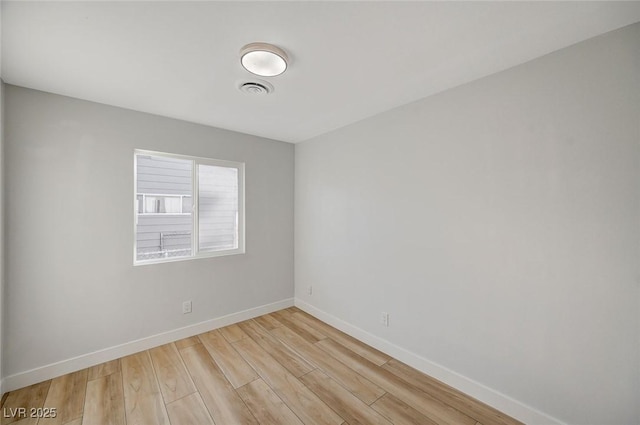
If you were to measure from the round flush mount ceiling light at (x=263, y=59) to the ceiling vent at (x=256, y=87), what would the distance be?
20cm

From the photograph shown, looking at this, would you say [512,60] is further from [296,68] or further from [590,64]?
[296,68]

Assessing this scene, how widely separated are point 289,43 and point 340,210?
1.93m

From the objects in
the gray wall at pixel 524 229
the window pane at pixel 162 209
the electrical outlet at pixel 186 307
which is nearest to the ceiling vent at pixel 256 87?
the gray wall at pixel 524 229

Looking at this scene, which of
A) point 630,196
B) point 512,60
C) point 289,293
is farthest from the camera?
point 289,293

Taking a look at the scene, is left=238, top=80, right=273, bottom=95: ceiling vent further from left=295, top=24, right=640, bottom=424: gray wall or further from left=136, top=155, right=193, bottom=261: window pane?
left=136, top=155, right=193, bottom=261: window pane

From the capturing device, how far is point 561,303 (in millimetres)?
1610

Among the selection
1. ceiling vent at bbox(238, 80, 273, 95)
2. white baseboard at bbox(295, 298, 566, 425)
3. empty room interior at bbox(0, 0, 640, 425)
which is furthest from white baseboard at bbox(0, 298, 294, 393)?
ceiling vent at bbox(238, 80, 273, 95)

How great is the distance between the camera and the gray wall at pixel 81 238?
2.07m

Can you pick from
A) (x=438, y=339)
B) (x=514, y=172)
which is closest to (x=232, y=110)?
(x=514, y=172)

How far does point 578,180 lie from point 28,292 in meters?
4.16

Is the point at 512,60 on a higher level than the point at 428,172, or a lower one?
higher

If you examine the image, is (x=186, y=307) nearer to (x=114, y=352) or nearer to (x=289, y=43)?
(x=114, y=352)

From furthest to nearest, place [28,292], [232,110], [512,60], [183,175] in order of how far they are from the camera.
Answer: [183,175]
[232,110]
[28,292]
[512,60]

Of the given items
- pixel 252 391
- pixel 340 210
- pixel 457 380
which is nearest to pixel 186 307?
pixel 252 391
